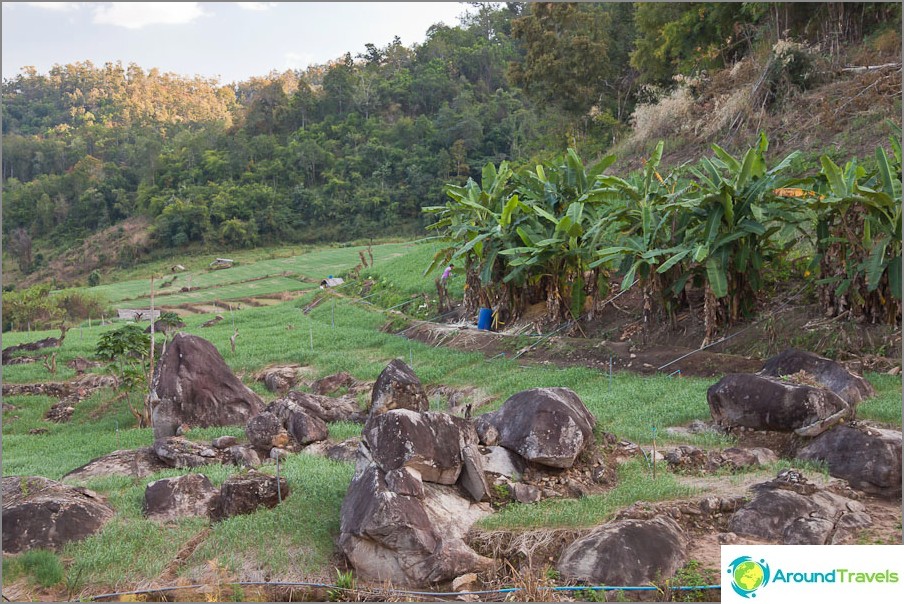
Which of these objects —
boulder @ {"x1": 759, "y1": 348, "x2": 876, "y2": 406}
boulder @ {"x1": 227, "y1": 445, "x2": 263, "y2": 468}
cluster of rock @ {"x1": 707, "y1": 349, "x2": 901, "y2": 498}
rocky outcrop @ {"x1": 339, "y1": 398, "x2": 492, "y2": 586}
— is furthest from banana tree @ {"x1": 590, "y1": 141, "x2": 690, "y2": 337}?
boulder @ {"x1": 227, "y1": 445, "x2": 263, "y2": 468}

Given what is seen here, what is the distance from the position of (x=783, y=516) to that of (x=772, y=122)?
40.0 ft

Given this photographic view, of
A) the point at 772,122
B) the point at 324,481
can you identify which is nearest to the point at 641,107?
the point at 772,122

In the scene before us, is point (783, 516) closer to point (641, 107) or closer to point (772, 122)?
point (772, 122)

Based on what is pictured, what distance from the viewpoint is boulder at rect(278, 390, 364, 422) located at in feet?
27.4

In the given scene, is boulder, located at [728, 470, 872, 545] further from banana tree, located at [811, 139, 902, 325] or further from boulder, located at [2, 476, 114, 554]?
boulder, located at [2, 476, 114, 554]

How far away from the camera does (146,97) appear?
240 ft

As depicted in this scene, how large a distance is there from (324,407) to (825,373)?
5008 millimetres

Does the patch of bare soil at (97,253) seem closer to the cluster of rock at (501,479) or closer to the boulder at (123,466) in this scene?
the boulder at (123,466)

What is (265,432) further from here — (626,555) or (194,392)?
(626,555)

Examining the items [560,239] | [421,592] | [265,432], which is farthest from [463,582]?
[560,239]

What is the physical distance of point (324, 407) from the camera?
867 centimetres

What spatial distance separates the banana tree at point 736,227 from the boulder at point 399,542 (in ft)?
16.9

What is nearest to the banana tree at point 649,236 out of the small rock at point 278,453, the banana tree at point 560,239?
the banana tree at point 560,239

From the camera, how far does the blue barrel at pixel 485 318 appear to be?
12352mm
